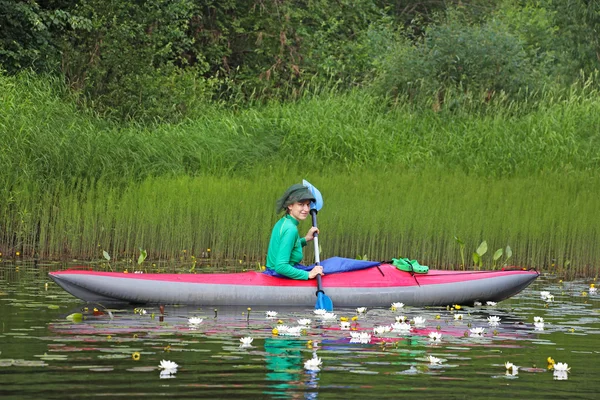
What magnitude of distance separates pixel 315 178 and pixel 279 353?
28.1 feet

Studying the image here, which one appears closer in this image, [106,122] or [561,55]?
[106,122]

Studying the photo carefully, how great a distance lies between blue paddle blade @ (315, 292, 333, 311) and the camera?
34.1 feet

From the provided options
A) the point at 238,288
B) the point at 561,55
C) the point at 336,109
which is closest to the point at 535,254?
the point at 238,288

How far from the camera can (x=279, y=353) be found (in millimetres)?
7801

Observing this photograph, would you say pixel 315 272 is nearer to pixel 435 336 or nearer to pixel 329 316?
pixel 329 316

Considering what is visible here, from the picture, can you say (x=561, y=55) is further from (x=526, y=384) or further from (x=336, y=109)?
(x=526, y=384)

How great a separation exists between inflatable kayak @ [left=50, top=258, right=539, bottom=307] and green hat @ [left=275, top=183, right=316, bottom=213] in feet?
2.17

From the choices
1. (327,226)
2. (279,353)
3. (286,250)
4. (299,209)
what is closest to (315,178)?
(327,226)

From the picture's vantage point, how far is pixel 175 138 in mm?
18422

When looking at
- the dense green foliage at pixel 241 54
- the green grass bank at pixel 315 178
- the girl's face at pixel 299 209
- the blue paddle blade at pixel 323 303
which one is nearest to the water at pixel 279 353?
the blue paddle blade at pixel 323 303

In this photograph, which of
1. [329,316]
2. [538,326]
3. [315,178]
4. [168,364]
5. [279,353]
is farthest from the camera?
[315,178]

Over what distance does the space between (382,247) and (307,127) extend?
5985 mm

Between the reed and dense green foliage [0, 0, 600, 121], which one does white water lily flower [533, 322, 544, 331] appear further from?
dense green foliage [0, 0, 600, 121]

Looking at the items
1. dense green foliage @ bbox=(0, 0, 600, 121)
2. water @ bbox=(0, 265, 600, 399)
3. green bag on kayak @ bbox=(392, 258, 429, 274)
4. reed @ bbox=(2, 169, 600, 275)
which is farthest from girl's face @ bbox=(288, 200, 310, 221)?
dense green foliage @ bbox=(0, 0, 600, 121)
